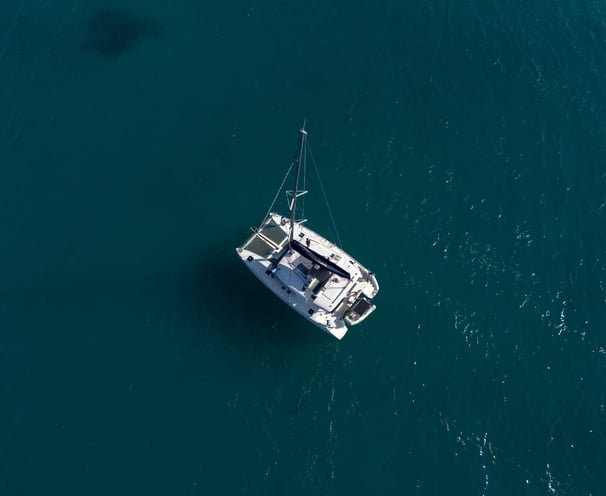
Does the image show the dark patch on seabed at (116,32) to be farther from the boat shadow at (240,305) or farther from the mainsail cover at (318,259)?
the mainsail cover at (318,259)

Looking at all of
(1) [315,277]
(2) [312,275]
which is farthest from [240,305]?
(1) [315,277]

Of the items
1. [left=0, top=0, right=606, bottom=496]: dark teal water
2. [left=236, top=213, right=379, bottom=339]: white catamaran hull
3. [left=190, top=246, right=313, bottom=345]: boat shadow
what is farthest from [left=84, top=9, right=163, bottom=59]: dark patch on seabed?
[left=236, top=213, right=379, bottom=339]: white catamaran hull

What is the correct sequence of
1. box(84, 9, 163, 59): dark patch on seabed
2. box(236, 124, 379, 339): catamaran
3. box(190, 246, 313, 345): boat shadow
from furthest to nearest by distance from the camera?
box(84, 9, 163, 59): dark patch on seabed, box(190, 246, 313, 345): boat shadow, box(236, 124, 379, 339): catamaran

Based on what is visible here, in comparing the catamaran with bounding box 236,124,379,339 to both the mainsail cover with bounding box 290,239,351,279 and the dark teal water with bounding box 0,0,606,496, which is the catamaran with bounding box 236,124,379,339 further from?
the dark teal water with bounding box 0,0,606,496

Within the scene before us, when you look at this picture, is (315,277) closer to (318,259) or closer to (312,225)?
(318,259)

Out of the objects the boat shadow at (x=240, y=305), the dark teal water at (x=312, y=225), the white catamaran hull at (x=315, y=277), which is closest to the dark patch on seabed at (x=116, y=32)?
the dark teal water at (x=312, y=225)

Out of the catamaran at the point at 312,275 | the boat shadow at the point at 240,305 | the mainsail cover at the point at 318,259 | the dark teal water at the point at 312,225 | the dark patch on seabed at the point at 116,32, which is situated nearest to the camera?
the dark teal water at the point at 312,225

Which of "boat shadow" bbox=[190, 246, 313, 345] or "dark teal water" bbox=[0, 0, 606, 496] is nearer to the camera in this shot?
"dark teal water" bbox=[0, 0, 606, 496]
